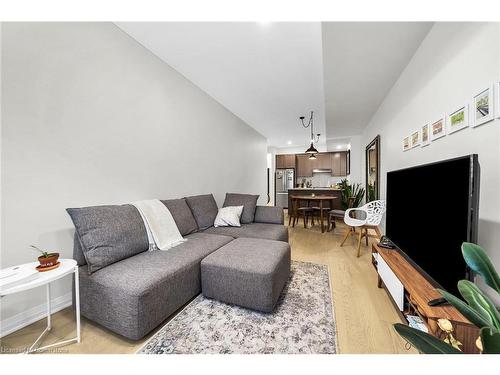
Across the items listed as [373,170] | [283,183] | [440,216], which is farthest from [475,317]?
[283,183]

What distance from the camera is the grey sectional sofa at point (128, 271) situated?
3.92 ft

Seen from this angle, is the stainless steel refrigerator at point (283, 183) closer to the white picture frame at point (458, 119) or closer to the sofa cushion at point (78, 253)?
the white picture frame at point (458, 119)

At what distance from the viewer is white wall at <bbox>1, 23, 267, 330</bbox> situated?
1.30 m

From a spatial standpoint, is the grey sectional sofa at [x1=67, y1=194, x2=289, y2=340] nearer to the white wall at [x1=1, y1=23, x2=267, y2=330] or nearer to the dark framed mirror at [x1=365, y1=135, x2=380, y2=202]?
the white wall at [x1=1, y1=23, x2=267, y2=330]

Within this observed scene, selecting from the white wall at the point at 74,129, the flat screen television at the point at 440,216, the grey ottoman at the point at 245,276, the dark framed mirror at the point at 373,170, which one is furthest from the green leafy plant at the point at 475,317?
the dark framed mirror at the point at 373,170

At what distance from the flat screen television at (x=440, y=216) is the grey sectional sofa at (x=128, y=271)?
1.14 m

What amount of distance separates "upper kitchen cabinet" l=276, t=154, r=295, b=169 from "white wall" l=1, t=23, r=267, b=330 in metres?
5.62

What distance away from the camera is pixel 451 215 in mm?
1028

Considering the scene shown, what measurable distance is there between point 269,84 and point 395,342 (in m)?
3.14

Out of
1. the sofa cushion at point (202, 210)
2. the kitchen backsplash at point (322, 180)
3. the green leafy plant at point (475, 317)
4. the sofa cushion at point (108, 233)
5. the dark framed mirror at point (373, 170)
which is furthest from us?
the kitchen backsplash at point (322, 180)

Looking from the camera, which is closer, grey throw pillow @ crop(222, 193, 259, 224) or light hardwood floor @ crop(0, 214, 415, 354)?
light hardwood floor @ crop(0, 214, 415, 354)

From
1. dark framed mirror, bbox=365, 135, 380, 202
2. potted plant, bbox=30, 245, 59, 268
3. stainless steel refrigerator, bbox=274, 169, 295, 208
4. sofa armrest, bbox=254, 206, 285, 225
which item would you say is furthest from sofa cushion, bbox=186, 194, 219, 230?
stainless steel refrigerator, bbox=274, 169, 295, 208

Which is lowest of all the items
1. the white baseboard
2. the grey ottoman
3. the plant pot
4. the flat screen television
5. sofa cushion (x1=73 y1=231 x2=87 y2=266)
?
the white baseboard
